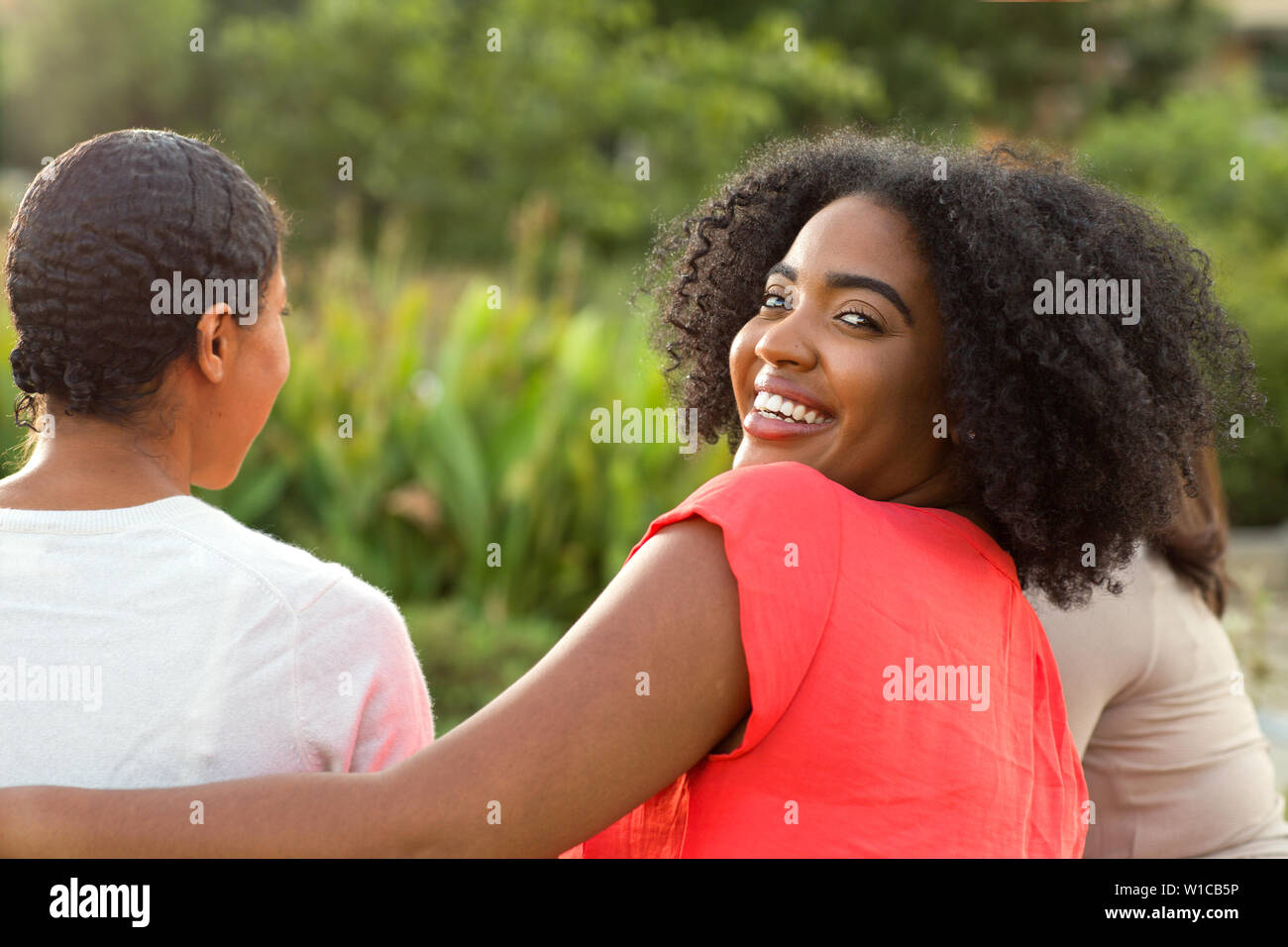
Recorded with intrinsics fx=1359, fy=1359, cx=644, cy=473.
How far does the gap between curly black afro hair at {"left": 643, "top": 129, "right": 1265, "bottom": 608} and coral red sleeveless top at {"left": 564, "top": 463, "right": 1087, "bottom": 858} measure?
0.30 m

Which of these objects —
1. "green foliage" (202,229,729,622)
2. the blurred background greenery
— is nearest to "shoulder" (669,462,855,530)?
the blurred background greenery

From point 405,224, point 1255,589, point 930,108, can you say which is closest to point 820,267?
point 1255,589

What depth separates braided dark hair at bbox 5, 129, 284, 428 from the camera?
1635 mm

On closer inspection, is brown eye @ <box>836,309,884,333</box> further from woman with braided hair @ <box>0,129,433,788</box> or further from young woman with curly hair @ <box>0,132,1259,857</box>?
woman with braided hair @ <box>0,129,433,788</box>

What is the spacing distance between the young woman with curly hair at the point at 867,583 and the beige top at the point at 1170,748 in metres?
0.57

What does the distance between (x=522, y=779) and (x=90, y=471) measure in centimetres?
68

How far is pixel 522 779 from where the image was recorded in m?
1.46

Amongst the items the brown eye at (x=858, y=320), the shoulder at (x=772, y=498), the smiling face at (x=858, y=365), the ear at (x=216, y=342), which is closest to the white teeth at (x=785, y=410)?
the smiling face at (x=858, y=365)

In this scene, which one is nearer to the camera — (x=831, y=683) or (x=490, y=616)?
(x=831, y=683)

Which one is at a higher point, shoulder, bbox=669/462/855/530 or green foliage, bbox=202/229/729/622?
green foliage, bbox=202/229/729/622

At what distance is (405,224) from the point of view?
12.7 meters

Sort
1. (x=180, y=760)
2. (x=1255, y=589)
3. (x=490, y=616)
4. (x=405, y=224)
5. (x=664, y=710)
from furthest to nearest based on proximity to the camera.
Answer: (x=405, y=224) < (x=490, y=616) < (x=1255, y=589) < (x=180, y=760) < (x=664, y=710)

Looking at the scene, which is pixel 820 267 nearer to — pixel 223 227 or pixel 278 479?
pixel 223 227
